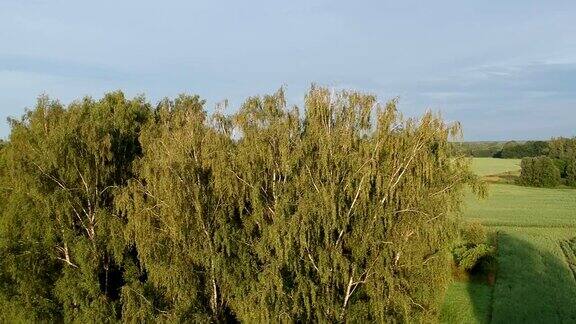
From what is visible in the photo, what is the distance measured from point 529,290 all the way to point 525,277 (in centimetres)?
341

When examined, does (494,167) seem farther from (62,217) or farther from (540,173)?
(62,217)

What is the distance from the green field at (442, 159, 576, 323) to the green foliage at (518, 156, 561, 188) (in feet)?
106

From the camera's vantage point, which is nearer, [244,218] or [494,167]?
[244,218]

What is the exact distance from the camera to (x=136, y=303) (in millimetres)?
23391

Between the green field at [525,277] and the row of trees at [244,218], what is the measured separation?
3.81m

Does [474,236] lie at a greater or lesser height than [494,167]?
lesser

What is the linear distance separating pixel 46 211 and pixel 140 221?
5.25 m

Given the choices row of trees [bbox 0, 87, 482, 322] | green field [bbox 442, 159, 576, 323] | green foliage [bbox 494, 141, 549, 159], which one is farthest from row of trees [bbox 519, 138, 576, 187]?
row of trees [bbox 0, 87, 482, 322]

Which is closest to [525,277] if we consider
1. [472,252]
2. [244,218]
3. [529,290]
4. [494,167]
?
[529,290]

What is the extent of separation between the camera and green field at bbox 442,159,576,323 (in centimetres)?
3219

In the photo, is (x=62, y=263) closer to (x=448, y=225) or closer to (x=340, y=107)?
(x=340, y=107)

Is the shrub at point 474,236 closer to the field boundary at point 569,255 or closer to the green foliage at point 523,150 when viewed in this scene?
the field boundary at point 569,255

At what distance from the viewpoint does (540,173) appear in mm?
107312

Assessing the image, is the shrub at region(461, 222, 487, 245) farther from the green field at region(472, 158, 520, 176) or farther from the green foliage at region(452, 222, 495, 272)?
the green field at region(472, 158, 520, 176)
